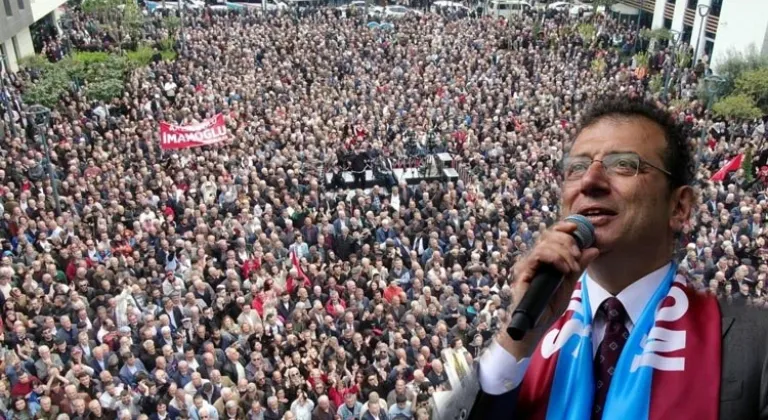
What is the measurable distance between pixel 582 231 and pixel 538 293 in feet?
0.69

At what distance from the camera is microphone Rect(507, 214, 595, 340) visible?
1.56 m

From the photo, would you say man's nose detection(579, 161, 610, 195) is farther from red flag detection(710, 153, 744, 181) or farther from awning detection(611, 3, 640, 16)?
awning detection(611, 3, 640, 16)

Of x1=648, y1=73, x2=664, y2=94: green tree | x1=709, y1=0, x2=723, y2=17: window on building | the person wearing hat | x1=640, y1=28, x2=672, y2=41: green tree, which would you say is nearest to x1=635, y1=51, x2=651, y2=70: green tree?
x1=648, y1=73, x2=664, y2=94: green tree

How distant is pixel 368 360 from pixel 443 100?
1315cm

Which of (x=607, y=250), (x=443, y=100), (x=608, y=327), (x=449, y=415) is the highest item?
(x=607, y=250)

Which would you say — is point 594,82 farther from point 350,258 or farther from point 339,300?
point 339,300

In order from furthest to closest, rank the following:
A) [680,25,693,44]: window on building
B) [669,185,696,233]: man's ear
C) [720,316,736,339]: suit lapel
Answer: [680,25,693,44]: window on building < [669,185,696,233]: man's ear < [720,316,736,339]: suit lapel

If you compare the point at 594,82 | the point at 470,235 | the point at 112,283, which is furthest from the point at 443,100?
the point at 112,283

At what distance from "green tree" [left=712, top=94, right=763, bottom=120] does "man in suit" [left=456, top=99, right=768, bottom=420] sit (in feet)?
61.7

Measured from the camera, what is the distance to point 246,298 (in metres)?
9.03

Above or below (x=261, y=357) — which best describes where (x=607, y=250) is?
above

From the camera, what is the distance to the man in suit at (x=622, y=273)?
1571 millimetres

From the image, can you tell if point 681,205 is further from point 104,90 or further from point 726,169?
point 104,90

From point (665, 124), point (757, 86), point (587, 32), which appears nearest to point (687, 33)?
point (587, 32)
